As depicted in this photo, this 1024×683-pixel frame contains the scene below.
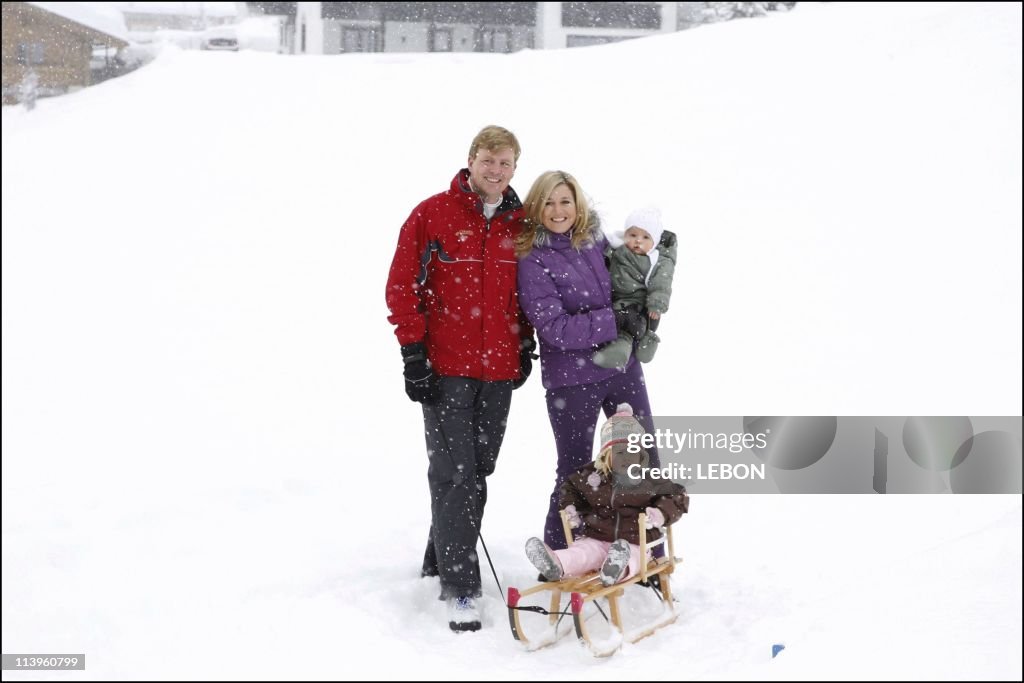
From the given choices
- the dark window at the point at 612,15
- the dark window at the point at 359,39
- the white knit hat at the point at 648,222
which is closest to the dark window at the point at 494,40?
the dark window at the point at 612,15

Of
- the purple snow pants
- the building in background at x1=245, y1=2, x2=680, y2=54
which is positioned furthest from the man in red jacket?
the building in background at x1=245, y1=2, x2=680, y2=54

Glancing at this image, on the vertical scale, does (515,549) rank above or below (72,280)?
below

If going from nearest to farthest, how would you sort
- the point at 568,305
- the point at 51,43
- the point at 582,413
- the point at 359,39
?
the point at 568,305 < the point at 582,413 < the point at 51,43 < the point at 359,39

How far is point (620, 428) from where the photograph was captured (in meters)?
3.87

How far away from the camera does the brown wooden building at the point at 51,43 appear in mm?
20531

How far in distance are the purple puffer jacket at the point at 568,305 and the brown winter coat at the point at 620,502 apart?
473 mm

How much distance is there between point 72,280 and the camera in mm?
10180

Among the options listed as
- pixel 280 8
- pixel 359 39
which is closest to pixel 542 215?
pixel 359 39

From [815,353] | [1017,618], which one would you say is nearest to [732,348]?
[815,353]

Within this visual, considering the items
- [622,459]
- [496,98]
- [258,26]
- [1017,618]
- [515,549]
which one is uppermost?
[258,26]

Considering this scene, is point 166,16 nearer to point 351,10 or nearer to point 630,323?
point 351,10

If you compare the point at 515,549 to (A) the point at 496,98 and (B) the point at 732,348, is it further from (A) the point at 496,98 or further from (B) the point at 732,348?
(A) the point at 496,98

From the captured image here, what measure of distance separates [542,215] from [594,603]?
172cm

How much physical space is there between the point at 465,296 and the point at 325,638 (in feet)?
4.96
